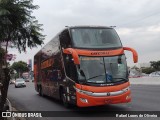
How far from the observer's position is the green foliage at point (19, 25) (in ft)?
54.6

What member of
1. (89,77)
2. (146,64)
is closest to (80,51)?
(89,77)

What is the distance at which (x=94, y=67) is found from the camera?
40.3ft

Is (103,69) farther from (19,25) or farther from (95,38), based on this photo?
(19,25)

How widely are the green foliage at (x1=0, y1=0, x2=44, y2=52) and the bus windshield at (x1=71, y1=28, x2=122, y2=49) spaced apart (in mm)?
4848

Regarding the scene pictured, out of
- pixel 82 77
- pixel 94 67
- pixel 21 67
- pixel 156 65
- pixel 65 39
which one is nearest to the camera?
pixel 82 77

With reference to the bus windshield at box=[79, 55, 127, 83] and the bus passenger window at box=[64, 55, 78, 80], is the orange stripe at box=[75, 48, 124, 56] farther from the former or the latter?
the bus passenger window at box=[64, 55, 78, 80]

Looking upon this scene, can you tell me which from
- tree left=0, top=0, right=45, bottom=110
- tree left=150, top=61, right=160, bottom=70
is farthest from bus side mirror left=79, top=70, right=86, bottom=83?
tree left=150, top=61, right=160, bottom=70

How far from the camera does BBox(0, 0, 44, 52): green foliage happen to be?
655 inches

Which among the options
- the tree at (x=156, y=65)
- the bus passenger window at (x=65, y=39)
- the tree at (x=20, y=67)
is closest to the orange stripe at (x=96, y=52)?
the bus passenger window at (x=65, y=39)

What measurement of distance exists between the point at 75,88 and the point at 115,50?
7.14 feet

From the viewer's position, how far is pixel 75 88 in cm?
1225

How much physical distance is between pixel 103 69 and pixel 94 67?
349mm

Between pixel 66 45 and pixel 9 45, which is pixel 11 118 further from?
pixel 9 45

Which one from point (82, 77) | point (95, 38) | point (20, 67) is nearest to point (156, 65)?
point (20, 67)
